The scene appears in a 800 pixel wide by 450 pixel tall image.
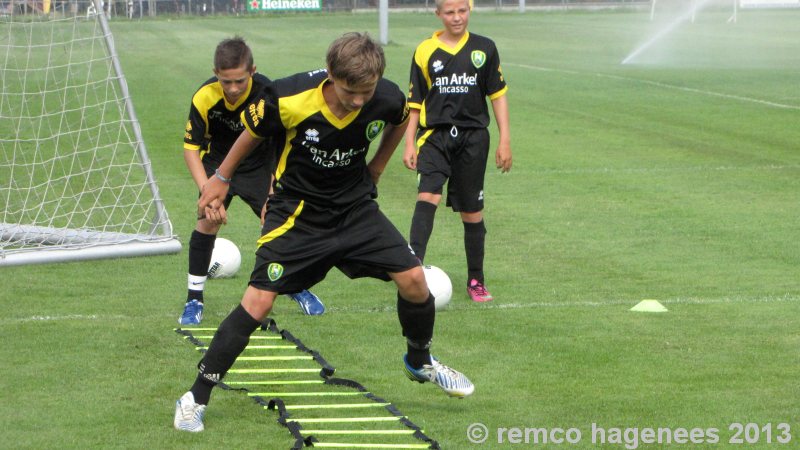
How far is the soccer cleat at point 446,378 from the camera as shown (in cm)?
603

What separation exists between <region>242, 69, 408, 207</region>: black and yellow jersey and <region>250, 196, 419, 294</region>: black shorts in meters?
0.07

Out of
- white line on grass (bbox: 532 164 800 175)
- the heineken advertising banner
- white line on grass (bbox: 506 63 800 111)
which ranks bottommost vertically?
the heineken advertising banner

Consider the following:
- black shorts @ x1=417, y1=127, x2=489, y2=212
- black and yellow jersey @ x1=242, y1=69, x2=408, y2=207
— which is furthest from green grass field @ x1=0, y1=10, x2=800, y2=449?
black and yellow jersey @ x1=242, y1=69, x2=408, y2=207

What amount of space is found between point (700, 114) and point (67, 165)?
406 inches

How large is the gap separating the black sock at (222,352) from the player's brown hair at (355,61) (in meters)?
1.19

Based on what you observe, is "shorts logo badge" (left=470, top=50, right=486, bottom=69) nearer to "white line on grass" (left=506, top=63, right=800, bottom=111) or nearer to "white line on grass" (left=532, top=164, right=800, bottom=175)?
"white line on grass" (left=532, top=164, right=800, bottom=175)

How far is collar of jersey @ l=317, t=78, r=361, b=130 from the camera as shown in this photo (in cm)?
566

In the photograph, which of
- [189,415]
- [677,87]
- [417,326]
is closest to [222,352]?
[189,415]

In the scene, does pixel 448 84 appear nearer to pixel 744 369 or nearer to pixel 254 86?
pixel 254 86

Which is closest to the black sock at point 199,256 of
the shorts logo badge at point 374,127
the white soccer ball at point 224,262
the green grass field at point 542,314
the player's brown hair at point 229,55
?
the green grass field at point 542,314

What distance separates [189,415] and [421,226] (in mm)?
3030

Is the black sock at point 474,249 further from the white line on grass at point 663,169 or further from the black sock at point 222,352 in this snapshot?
the white line on grass at point 663,169

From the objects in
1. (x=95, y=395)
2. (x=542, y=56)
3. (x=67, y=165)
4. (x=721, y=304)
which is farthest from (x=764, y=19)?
(x=95, y=395)

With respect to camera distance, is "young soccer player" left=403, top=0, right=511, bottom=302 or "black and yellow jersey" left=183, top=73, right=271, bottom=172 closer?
"black and yellow jersey" left=183, top=73, right=271, bottom=172
